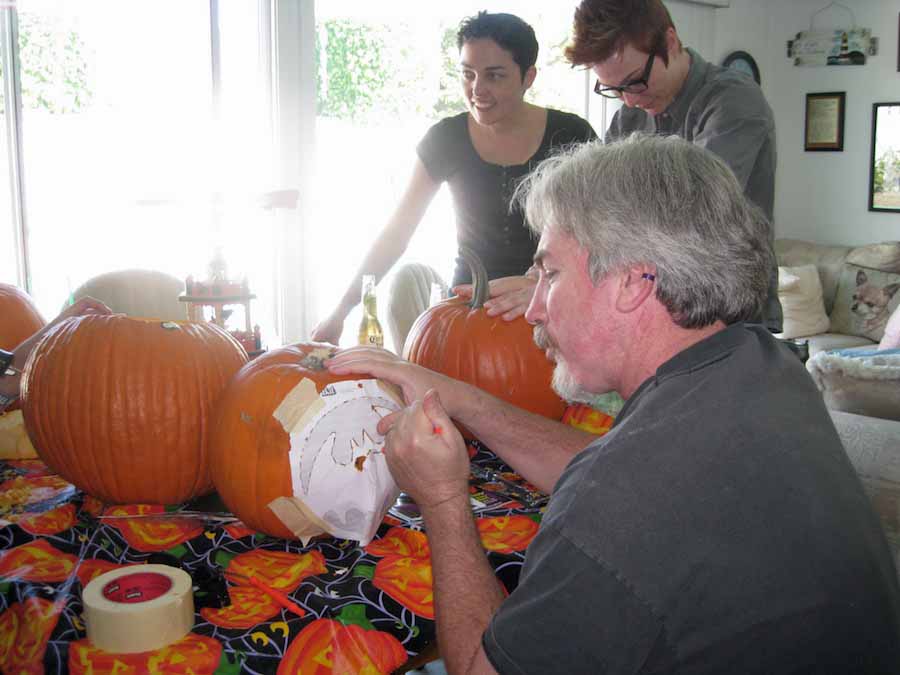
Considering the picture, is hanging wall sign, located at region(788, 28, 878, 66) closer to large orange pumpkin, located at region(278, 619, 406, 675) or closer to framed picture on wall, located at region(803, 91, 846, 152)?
framed picture on wall, located at region(803, 91, 846, 152)

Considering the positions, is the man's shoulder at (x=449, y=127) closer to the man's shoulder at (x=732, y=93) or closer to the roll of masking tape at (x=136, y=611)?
the man's shoulder at (x=732, y=93)

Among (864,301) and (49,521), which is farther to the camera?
(864,301)

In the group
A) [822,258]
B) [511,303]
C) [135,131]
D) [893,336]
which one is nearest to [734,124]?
[511,303]

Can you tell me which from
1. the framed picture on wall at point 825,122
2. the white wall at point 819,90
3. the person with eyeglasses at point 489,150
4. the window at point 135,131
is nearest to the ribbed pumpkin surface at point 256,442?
the person with eyeglasses at point 489,150

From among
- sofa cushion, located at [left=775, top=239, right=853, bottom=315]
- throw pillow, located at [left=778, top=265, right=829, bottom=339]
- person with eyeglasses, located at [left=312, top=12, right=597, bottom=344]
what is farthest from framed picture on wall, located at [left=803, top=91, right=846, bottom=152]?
person with eyeglasses, located at [left=312, top=12, right=597, bottom=344]

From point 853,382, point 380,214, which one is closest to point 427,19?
point 380,214

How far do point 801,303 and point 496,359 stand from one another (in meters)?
4.79

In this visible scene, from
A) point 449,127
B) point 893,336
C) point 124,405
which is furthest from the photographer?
point 893,336

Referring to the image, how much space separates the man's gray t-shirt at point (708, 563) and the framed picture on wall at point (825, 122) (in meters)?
6.19

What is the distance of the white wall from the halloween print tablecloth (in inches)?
232

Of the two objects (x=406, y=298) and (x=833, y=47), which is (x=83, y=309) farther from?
(x=833, y=47)

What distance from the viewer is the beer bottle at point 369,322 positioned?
195cm

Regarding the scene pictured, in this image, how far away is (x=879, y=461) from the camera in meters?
2.35

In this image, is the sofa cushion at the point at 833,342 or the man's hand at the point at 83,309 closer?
the man's hand at the point at 83,309
